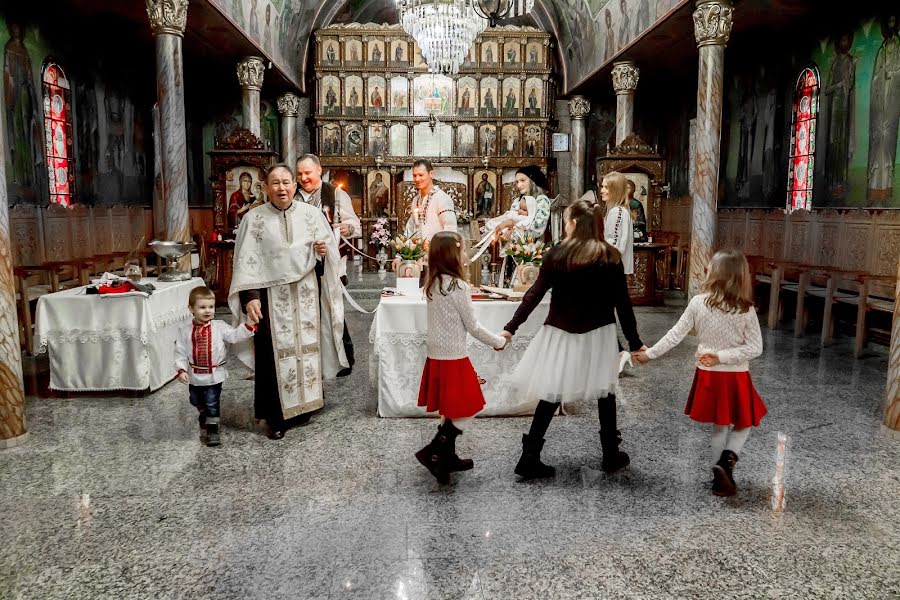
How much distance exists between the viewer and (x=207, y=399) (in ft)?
15.9

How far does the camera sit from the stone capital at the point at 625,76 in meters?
13.8

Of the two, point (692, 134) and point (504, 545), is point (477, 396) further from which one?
point (692, 134)

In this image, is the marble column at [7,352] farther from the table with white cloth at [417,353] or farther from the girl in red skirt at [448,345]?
the girl in red skirt at [448,345]

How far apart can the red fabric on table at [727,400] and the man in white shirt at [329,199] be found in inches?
120

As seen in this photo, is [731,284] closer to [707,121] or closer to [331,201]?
[331,201]

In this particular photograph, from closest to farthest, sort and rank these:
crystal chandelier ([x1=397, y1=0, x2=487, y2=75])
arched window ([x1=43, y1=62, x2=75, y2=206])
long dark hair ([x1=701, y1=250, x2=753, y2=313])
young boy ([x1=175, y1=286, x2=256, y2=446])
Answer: long dark hair ([x1=701, y1=250, x2=753, y2=313]) < young boy ([x1=175, y1=286, x2=256, y2=446]) < crystal chandelier ([x1=397, y1=0, x2=487, y2=75]) < arched window ([x1=43, y1=62, x2=75, y2=206])

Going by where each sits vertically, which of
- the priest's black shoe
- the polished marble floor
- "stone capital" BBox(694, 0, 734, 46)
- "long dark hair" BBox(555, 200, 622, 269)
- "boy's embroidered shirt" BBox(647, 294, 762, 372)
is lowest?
the polished marble floor

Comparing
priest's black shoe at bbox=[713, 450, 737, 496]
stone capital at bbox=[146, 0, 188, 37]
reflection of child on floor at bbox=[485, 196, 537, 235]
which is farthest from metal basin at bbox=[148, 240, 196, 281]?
priest's black shoe at bbox=[713, 450, 737, 496]

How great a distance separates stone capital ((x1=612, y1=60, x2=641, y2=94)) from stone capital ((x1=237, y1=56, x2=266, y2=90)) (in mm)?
6944

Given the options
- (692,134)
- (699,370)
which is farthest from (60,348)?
(692,134)

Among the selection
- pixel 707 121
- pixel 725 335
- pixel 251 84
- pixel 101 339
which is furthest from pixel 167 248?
pixel 251 84

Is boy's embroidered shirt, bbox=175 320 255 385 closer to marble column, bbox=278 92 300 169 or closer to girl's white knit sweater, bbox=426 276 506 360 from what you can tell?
girl's white knit sweater, bbox=426 276 506 360

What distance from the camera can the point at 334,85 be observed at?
17.8 m

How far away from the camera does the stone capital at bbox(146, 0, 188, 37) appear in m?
9.05
